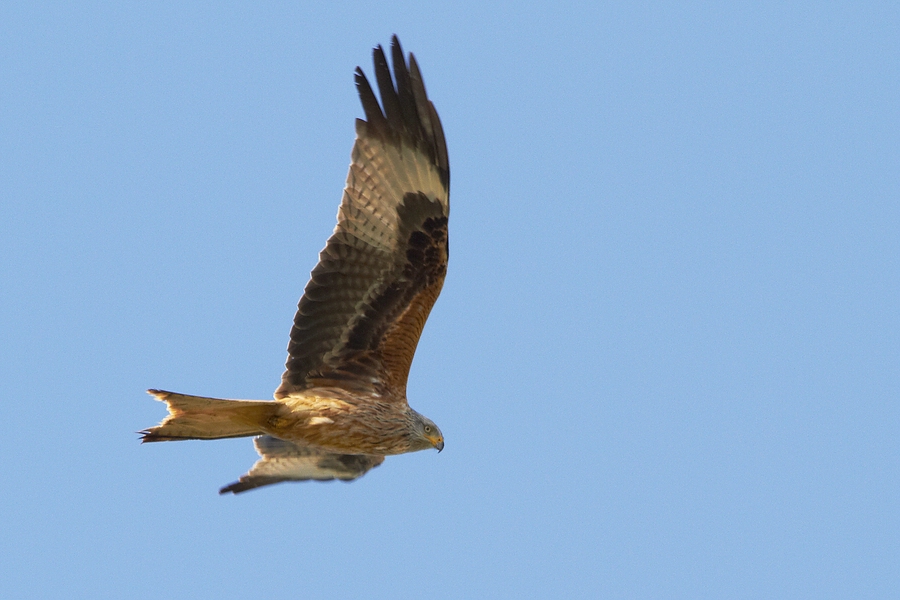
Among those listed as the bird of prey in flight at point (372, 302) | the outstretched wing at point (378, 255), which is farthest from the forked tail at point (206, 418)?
the outstretched wing at point (378, 255)

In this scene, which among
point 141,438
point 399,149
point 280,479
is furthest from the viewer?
point 280,479

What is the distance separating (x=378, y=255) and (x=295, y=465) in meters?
2.43

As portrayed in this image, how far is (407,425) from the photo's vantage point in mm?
9398

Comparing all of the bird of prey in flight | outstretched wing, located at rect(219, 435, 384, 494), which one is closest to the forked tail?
the bird of prey in flight

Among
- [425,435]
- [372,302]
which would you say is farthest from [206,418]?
[425,435]

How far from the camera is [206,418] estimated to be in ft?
28.8

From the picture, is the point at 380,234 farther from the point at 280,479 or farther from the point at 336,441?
the point at 280,479

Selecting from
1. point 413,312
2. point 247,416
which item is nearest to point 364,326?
point 413,312

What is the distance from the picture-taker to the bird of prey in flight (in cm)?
905

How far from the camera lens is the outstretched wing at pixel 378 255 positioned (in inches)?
358

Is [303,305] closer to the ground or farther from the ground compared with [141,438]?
farther from the ground

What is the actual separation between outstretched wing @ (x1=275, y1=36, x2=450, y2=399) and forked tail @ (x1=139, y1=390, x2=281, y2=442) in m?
0.39

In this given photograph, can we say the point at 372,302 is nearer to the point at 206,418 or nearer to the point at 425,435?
the point at 425,435

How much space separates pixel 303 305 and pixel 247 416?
0.95 meters
